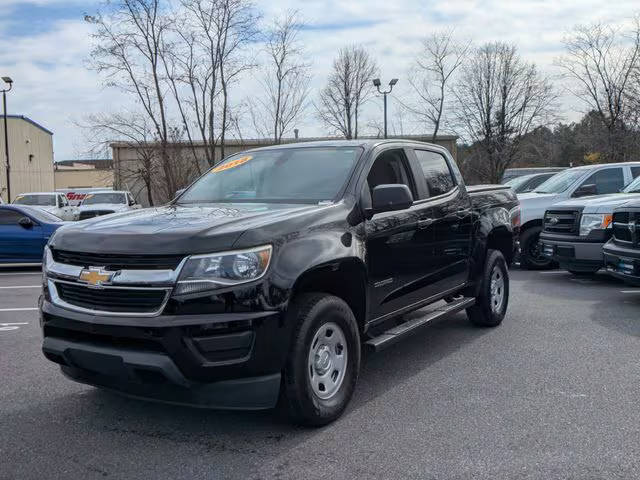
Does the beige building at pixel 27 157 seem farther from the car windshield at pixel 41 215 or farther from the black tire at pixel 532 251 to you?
the black tire at pixel 532 251

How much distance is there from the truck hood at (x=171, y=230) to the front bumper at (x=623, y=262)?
191 inches

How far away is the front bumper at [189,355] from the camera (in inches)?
131

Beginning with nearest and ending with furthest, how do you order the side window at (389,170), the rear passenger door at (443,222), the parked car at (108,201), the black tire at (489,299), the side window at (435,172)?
1. the side window at (389,170)
2. the rear passenger door at (443,222)
3. the side window at (435,172)
4. the black tire at (489,299)
5. the parked car at (108,201)

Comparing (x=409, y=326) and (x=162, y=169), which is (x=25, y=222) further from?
(x=162, y=169)

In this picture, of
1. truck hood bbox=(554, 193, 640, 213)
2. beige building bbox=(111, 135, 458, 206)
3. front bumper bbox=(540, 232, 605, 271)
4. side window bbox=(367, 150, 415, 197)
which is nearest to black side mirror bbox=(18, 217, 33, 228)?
side window bbox=(367, 150, 415, 197)

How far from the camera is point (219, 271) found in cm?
340

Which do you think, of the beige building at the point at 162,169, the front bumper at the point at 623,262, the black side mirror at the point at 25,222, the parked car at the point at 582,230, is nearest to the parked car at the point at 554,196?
the parked car at the point at 582,230

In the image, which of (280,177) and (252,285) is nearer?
(252,285)

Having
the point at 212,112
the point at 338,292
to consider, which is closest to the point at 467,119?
the point at 212,112

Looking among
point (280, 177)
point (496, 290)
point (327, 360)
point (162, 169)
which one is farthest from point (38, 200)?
point (327, 360)

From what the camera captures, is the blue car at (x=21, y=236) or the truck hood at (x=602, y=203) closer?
the truck hood at (x=602, y=203)

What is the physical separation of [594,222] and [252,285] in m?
7.41

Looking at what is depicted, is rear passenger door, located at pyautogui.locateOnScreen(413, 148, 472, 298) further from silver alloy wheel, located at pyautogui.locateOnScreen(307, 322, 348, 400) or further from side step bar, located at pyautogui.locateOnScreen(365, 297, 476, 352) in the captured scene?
silver alloy wheel, located at pyautogui.locateOnScreen(307, 322, 348, 400)

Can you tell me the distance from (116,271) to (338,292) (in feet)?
4.99
